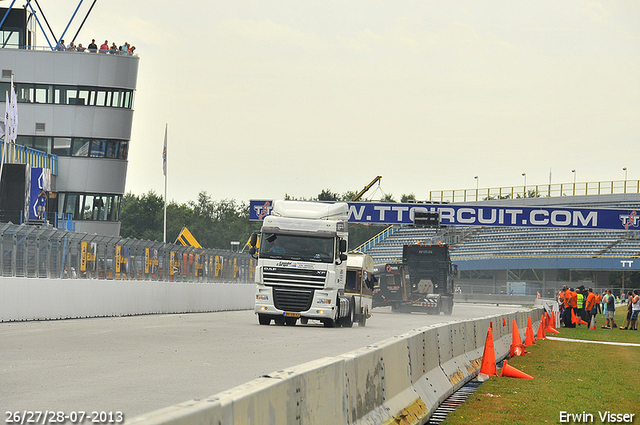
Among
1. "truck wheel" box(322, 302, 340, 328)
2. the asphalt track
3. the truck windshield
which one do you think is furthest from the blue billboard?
the asphalt track

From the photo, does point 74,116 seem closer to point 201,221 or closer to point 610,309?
point 610,309

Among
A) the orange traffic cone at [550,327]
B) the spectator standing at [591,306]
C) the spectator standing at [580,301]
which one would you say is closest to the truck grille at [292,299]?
the orange traffic cone at [550,327]

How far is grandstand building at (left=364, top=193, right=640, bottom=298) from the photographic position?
77062mm

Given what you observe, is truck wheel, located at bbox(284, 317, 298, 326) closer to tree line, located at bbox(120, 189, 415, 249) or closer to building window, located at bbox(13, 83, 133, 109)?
building window, located at bbox(13, 83, 133, 109)

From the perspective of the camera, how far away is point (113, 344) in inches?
648

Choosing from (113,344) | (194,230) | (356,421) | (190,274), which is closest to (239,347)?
(113,344)

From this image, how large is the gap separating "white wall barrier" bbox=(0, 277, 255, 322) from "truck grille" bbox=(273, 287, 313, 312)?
592cm

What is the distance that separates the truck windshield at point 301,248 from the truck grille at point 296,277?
1.10 ft

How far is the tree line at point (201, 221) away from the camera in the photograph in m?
134

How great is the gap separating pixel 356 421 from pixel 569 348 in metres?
16.8

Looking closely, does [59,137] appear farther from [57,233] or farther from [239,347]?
[239,347]

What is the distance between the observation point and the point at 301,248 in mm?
24453

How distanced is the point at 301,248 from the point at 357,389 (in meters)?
17.1

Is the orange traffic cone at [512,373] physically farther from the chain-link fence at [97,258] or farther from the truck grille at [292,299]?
the chain-link fence at [97,258]
